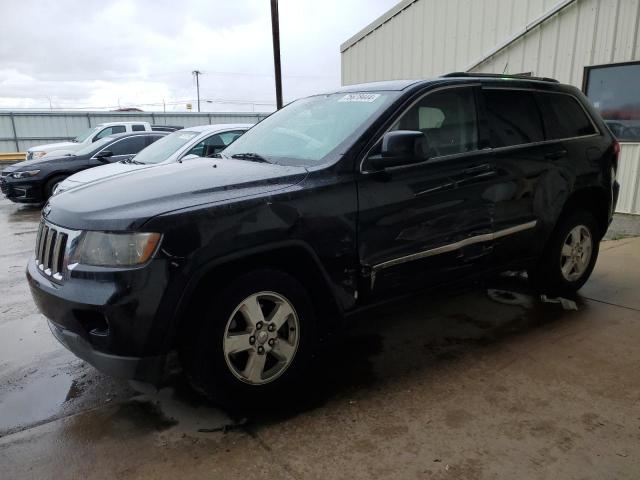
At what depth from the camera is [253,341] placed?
8.91ft

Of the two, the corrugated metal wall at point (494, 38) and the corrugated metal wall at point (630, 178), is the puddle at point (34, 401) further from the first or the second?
the corrugated metal wall at point (494, 38)

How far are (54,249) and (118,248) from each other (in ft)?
1.77

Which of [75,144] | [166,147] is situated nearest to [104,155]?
[166,147]

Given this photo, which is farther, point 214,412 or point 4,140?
point 4,140

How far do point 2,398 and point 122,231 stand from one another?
1604 millimetres

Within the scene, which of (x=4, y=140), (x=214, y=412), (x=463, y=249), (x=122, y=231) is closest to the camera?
(x=122, y=231)

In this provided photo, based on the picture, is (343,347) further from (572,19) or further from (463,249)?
(572,19)

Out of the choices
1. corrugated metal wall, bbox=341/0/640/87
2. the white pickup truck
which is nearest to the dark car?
the white pickup truck

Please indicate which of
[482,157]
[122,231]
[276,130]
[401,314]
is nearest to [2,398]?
[122,231]

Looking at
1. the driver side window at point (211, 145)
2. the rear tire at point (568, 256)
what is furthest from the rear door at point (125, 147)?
the rear tire at point (568, 256)

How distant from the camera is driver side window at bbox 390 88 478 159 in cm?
336

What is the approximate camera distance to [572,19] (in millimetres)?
7914

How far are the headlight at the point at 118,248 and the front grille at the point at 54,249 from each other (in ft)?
0.46

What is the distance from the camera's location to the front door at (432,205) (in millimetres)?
3047
